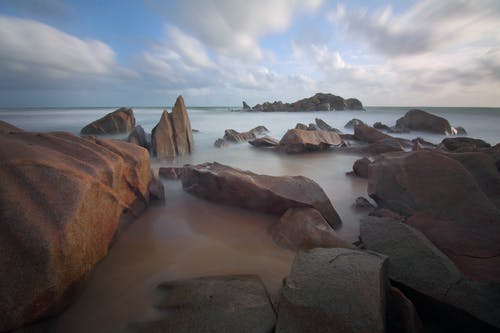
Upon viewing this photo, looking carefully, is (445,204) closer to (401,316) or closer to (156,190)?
(401,316)

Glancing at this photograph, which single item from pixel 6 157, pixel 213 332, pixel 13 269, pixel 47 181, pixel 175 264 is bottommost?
pixel 175 264

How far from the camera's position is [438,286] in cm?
144

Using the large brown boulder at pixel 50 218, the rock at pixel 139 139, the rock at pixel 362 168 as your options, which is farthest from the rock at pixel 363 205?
the rock at pixel 139 139

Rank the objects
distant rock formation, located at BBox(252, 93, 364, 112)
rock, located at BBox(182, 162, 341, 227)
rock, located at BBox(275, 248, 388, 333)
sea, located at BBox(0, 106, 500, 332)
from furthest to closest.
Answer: distant rock formation, located at BBox(252, 93, 364, 112)
rock, located at BBox(182, 162, 341, 227)
sea, located at BBox(0, 106, 500, 332)
rock, located at BBox(275, 248, 388, 333)


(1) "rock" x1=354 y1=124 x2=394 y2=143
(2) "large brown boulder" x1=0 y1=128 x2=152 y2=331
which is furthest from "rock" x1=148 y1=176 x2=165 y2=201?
(1) "rock" x1=354 y1=124 x2=394 y2=143

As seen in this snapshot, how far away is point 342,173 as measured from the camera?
501cm

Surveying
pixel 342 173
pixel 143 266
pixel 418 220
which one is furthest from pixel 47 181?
pixel 342 173

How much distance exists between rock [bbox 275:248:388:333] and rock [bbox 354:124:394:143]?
28.4 ft

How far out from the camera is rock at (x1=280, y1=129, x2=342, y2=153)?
7087mm

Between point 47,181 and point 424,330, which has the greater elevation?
point 47,181

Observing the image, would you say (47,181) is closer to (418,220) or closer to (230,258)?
(230,258)

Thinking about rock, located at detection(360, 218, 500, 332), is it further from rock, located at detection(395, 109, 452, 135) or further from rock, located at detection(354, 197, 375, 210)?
rock, located at detection(395, 109, 452, 135)

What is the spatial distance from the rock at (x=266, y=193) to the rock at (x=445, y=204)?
32.0 inches

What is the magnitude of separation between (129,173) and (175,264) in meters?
1.27
